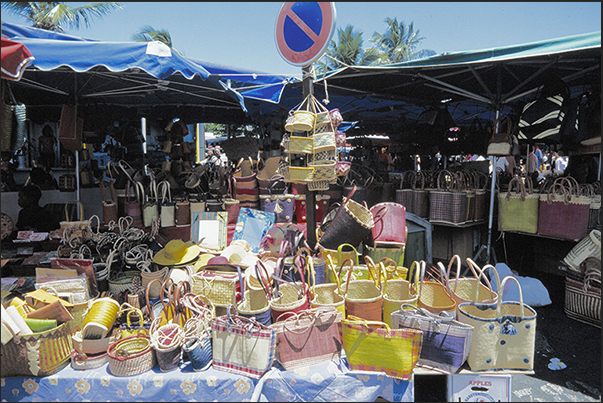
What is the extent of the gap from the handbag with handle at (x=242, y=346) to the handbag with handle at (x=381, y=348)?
0.52 meters

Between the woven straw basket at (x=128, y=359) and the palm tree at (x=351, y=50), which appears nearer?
the woven straw basket at (x=128, y=359)

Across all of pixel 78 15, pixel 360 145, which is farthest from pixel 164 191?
pixel 78 15

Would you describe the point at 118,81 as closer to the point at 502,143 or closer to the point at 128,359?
the point at 128,359

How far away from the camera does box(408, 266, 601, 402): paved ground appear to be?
2.71 m


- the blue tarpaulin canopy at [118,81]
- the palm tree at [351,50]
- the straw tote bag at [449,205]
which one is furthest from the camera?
the palm tree at [351,50]

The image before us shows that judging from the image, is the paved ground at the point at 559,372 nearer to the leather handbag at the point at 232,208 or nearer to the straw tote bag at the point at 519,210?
the straw tote bag at the point at 519,210

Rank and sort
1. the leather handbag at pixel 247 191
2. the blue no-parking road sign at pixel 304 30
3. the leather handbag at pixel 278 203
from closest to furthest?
the blue no-parking road sign at pixel 304 30, the leather handbag at pixel 278 203, the leather handbag at pixel 247 191

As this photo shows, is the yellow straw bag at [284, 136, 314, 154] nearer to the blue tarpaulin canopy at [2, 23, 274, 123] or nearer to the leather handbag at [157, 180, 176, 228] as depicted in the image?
the blue tarpaulin canopy at [2, 23, 274, 123]

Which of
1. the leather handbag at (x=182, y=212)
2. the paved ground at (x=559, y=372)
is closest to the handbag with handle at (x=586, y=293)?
the paved ground at (x=559, y=372)

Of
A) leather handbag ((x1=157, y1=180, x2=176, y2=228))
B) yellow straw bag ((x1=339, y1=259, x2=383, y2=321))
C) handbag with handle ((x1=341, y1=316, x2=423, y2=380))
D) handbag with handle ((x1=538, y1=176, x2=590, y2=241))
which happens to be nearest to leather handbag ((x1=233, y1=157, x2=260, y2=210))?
leather handbag ((x1=157, y1=180, x2=176, y2=228))

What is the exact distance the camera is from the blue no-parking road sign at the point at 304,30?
9.89 ft

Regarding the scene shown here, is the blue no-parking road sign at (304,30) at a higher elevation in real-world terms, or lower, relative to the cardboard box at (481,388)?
higher

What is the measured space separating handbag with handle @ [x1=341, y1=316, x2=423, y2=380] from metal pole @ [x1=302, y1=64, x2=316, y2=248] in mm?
1527

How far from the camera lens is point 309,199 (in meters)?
3.74
